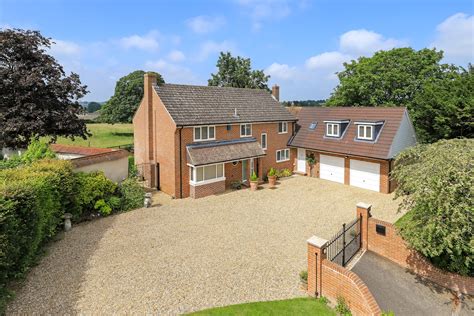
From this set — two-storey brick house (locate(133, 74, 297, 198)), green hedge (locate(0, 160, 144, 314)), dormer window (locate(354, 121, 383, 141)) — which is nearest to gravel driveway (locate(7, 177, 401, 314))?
green hedge (locate(0, 160, 144, 314))

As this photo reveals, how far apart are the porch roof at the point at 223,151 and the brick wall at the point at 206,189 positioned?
1.82 m

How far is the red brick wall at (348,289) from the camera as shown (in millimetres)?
8779

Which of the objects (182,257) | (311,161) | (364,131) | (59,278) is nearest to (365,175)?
(364,131)

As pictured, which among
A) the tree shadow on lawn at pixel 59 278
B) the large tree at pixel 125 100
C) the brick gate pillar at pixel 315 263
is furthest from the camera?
the large tree at pixel 125 100

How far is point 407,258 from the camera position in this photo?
12383 millimetres

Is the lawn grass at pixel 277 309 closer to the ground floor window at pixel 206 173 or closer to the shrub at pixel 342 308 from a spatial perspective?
the shrub at pixel 342 308

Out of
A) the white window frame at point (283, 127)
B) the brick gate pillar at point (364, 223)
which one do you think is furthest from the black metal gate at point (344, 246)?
the white window frame at point (283, 127)

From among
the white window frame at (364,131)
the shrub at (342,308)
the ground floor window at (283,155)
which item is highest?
the white window frame at (364,131)

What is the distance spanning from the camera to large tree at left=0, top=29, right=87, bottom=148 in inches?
820

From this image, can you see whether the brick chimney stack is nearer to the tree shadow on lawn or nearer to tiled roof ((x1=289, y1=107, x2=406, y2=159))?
tiled roof ((x1=289, y1=107, x2=406, y2=159))

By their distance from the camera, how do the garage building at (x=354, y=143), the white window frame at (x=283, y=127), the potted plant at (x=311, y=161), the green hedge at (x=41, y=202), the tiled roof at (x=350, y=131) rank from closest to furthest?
1. the green hedge at (x=41, y=202)
2. the garage building at (x=354, y=143)
3. the tiled roof at (x=350, y=131)
4. the potted plant at (x=311, y=161)
5. the white window frame at (x=283, y=127)

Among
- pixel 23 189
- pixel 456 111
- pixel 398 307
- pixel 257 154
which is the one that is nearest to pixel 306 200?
pixel 257 154

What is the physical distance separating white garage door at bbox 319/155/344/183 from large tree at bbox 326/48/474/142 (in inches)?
309

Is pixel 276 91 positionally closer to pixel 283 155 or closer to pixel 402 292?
pixel 283 155
